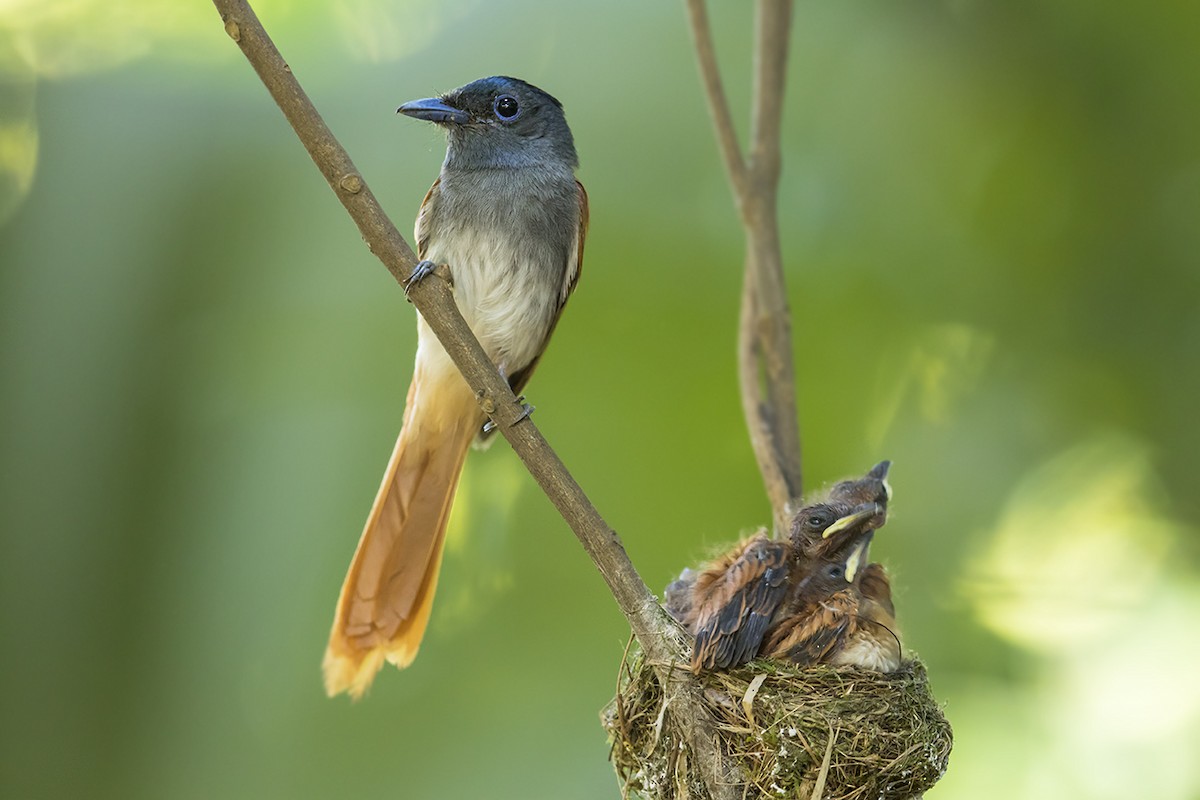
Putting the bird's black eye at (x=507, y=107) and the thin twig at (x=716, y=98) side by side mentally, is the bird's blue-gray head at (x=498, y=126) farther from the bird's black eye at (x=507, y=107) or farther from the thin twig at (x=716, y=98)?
the thin twig at (x=716, y=98)

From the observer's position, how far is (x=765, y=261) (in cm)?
258

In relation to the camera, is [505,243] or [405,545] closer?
[405,545]

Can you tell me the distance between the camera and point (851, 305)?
387cm

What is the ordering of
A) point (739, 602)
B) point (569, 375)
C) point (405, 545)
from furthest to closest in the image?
point (569, 375)
point (405, 545)
point (739, 602)

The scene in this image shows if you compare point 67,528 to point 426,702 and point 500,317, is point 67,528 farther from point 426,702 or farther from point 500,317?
point 500,317

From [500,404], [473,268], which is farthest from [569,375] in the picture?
[500,404]

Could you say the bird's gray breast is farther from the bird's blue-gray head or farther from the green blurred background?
the green blurred background

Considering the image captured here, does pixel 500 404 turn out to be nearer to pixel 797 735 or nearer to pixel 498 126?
pixel 797 735

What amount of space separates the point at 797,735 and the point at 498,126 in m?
1.51

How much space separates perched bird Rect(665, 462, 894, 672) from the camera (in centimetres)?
200

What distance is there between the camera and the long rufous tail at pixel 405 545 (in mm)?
2340

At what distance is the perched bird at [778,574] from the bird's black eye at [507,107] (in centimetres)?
113

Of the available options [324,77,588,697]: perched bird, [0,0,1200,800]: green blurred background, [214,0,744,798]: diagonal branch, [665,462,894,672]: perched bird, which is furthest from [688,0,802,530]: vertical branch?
[0,0,1200,800]: green blurred background

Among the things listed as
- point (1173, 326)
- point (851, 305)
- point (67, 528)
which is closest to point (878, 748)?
point (851, 305)
